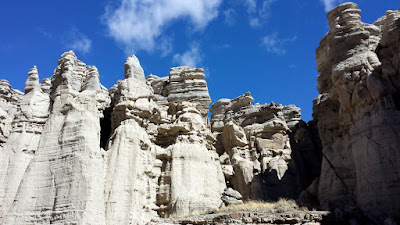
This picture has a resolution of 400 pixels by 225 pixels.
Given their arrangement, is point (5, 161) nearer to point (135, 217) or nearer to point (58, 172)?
point (58, 172)

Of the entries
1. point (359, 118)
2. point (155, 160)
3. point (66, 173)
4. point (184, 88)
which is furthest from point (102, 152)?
point (359, 118)

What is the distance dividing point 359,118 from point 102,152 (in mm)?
12453

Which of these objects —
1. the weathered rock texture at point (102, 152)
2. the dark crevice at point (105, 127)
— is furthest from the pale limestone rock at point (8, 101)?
the dark crevice at point (105, 127)

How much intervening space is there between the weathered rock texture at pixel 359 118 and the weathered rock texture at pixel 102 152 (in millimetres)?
6712

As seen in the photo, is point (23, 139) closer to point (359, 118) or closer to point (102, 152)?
point (102, 152)

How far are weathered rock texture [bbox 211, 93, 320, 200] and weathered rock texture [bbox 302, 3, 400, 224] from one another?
3647 mm

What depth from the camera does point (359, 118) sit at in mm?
18984

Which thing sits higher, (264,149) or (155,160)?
(264,149)

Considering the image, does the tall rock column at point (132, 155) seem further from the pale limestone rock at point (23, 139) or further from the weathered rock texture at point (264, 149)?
the weathered rock texture at point (264, 149)

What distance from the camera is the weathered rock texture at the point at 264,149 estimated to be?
25.0m

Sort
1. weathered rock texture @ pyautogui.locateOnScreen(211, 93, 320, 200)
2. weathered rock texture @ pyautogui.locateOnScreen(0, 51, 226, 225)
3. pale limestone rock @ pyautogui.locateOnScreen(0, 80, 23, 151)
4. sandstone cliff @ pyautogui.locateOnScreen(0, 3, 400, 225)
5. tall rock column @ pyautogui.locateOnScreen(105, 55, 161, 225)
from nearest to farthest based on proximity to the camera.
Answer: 1. weathered rock texture @ pyautogui.locateOnScreen(0, 51, 226, 225)
2. sandstone cliff @ pyautogui.locateOnScreen(0, 3, 400, 225)
3. tall rock column @ pyautogui.locateOnScreen(105, 55, 161, 225)
4. pale limestone rock @ pyautogui.locateOnScreen(0, 80, 23, 151)
5. weathered rock texture @ pyautogui.locateOnScreen(211, 93, 320, 200)

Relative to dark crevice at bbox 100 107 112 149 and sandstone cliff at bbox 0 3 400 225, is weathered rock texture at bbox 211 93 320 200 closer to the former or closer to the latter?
sandstone cliff at bbox 0 3 400 225

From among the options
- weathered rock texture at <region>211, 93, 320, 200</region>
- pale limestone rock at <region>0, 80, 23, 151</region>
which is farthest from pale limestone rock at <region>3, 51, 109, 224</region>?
weathered rock texture at <region>211, 93, 320, 200</region>

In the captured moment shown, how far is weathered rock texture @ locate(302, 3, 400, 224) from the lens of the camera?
1698 centimetres
